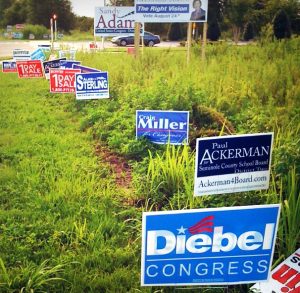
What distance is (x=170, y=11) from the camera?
21.0ft

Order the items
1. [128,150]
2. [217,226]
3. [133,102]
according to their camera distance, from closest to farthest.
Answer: [217,226]
[128,150]
[133,102]

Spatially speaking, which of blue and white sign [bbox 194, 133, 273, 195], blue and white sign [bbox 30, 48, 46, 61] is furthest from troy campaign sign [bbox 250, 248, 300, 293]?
blue and white sign [bbox 30, 48, 46, 61]

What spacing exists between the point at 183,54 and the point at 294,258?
596cm

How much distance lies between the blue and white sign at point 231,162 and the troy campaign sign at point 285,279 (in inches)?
18.4

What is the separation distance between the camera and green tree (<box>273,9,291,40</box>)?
630 centimetres

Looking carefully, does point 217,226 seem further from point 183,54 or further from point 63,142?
point 183,54

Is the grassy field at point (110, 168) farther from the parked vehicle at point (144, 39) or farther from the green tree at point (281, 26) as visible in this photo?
the parked vehicle at point (144, 39)

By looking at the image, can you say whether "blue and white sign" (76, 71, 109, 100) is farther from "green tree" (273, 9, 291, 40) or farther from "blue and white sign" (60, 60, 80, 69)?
"green tree" (273, 9, 291, 40)

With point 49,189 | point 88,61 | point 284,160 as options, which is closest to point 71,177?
point 49,189

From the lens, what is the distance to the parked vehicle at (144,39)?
7.86m

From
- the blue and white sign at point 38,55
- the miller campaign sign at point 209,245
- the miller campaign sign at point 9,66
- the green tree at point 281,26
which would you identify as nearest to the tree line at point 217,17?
the green tree at point 281,26

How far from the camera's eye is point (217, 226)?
159cm

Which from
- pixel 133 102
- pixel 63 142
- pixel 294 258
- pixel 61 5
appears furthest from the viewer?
pixel 133 102

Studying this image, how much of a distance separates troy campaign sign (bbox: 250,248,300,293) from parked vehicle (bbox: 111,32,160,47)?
6252mm
